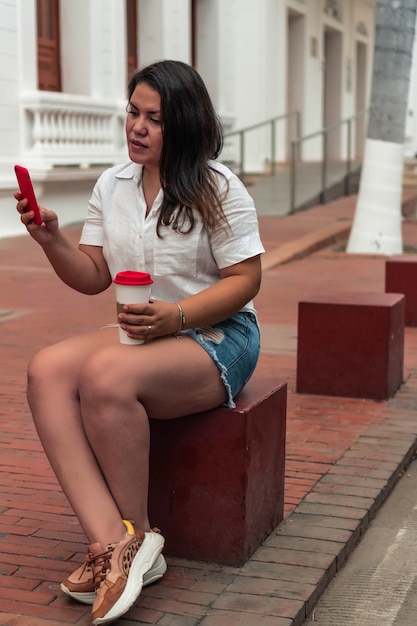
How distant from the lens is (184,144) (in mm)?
3438

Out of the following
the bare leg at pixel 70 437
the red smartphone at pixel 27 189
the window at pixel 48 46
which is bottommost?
the bare leg at pixel 70 437

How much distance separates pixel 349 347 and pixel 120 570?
311 centimetres

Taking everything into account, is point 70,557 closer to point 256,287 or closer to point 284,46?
point 256,287

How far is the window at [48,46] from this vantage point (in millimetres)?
15391

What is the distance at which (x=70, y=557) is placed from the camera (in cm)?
352

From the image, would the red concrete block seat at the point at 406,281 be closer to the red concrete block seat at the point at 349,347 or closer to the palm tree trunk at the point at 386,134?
the red concrete block seat at the point at 349,347

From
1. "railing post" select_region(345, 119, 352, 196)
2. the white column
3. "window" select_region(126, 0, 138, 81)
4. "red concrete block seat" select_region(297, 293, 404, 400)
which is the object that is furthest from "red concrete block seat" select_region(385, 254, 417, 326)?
"railing post" select_region(345, 119, 352, 196)

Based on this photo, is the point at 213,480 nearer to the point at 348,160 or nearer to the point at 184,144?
the point at 184,144

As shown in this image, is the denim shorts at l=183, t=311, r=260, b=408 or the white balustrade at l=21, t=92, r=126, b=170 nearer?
the denim shorts at l=183, t=311, r=260, b=408

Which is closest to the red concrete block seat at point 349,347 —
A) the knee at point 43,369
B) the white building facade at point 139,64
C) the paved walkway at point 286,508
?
the paved walkway at point 286,508

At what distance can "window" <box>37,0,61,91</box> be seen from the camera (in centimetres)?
1539

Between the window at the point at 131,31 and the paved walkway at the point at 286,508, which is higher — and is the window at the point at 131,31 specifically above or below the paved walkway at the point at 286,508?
above

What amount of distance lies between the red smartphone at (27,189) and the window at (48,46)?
12549 millimetres

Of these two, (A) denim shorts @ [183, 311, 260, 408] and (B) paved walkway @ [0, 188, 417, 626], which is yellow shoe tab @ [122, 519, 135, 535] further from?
(A) denim shorts @ [183, 311, 260, 408]
